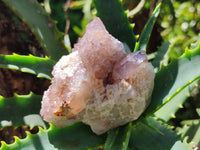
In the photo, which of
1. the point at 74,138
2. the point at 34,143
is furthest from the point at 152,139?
the point at 34,143

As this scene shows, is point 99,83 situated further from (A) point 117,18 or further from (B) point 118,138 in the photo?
(A) point 117,18

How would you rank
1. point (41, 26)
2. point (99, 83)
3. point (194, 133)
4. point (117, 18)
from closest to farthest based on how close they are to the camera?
point (99, 83)
point (117, 18)
point (194, 133)
point (41, 26)

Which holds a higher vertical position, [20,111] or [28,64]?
[28,64]

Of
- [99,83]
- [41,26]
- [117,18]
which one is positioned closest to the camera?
[99,83]

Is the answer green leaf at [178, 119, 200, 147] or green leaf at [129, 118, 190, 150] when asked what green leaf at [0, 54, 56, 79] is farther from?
green leaf at [178, 119, 200, 147]

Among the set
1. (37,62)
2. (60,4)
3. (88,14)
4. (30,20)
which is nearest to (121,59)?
(37,62)

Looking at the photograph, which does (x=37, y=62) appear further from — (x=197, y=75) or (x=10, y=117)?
(x=197, y=75)

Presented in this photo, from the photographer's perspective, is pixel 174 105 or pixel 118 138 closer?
pixel 118 138

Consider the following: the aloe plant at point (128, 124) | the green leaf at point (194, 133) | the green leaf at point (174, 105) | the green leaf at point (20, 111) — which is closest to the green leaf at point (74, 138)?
the aloe plant at point (128, 124)

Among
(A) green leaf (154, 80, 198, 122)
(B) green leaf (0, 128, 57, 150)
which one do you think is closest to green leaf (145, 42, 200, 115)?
(A) green leaf (154, 80, 198, 122)
